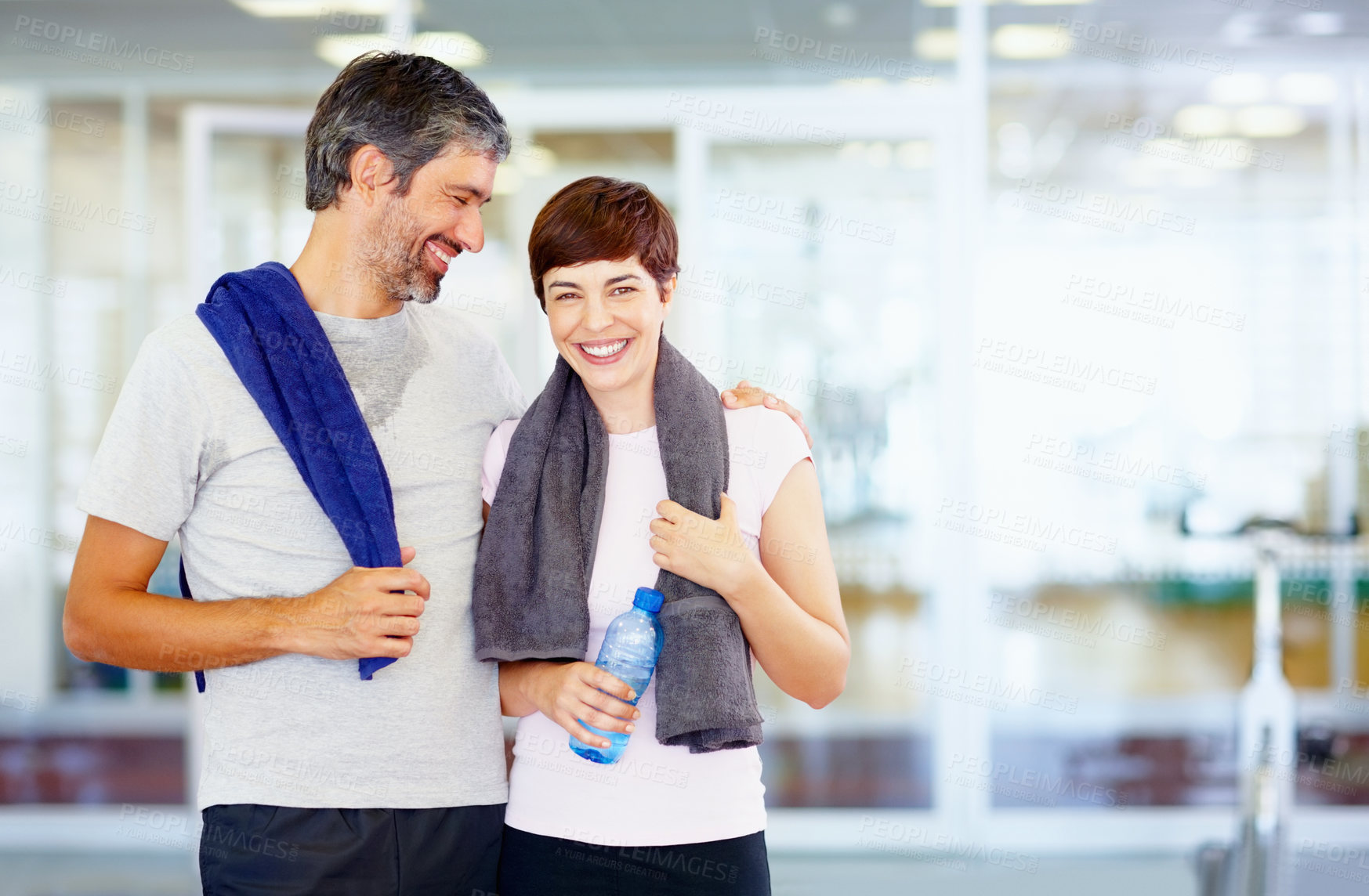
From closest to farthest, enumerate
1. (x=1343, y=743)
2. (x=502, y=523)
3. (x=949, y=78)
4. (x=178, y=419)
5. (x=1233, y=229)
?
(x=178, y=419) → (x=502, y=523) → (x=949, y=78) → (x=1233, y=229) → (x=1343, y=743)

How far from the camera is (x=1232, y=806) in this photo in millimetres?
4051

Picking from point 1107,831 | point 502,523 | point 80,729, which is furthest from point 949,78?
point 80,729

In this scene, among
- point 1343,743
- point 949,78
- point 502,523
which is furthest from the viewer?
point 1343,743

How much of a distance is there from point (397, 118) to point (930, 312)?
2799 millimetres

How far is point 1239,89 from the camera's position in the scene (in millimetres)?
4160

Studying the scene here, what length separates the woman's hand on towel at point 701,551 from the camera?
1.41 metres

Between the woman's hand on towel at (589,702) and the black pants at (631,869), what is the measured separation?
0.17 m

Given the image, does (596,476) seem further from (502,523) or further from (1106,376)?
(1106,376)

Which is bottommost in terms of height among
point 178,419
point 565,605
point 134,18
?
point 565,605

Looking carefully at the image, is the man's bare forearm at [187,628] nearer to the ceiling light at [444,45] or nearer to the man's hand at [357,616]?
the man's hand at [357,616]

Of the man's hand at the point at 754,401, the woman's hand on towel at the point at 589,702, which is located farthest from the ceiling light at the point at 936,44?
the woman's hand on towel at the point at 589,702

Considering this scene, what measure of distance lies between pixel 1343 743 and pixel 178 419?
4.80m

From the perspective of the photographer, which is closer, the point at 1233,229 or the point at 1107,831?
the point at 1107,831

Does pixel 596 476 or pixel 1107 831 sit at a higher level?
pixel 596 476
